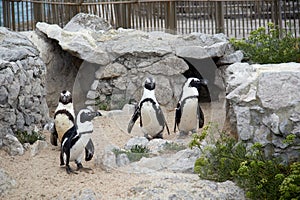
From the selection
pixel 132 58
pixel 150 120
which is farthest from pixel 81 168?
pixel 132 58

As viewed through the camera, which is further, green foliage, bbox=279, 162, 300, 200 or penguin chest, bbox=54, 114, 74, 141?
penguin chest, bbox=54, 114, 74, 141

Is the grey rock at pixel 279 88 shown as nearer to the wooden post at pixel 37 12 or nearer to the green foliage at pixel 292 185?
the green foliage at pixel 292 185

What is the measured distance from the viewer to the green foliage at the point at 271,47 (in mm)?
6902

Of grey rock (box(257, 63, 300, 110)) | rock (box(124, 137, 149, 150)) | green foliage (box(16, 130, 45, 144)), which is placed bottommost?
rock (box(124, 137, 149, 150))

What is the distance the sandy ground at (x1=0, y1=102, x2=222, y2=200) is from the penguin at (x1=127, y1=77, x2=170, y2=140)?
21cm

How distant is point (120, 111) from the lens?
7195mm

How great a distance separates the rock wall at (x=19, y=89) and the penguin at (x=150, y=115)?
0.94m

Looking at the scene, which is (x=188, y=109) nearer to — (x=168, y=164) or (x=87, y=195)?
(x=168, y=164)

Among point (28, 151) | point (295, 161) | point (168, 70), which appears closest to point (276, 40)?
point (168, 70)

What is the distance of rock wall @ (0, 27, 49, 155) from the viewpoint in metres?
5.98

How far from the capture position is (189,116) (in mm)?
6500

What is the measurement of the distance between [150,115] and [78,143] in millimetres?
1100

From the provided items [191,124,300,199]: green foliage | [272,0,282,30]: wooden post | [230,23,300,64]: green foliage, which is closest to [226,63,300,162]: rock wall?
[191,124,300,199]: green foliage

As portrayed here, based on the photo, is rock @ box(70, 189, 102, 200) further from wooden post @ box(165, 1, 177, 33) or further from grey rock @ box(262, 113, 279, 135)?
wooden post @ box(165, 1, 177, 33)
